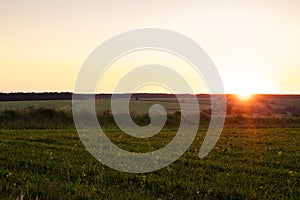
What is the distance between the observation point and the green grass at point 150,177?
966cm

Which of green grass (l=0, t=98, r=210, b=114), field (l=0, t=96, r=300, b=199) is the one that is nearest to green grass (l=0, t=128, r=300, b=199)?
field (l=0, t=96, r=300, b=199)

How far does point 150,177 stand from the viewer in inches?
455

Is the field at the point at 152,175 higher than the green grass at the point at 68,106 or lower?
lower

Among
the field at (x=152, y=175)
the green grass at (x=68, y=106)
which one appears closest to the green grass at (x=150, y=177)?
the field at (x=152, y=175)

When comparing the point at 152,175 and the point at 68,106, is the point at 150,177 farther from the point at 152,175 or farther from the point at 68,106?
the point at 68,106

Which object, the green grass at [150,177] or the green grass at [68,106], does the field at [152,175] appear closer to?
the green grass at [150,177]

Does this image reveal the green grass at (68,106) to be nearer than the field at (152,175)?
No

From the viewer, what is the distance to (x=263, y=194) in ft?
33.5

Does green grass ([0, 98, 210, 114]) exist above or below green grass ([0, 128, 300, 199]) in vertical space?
above

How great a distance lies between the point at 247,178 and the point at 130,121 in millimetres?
27081

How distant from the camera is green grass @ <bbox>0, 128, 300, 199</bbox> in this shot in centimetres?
966

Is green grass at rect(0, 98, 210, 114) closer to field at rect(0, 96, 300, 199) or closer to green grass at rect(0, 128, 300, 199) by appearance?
field at rect(0, 96, 300, 199)

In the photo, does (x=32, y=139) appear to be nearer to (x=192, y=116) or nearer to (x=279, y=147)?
(x=279, y=147)

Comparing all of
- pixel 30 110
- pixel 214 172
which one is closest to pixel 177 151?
pixel 214 172
